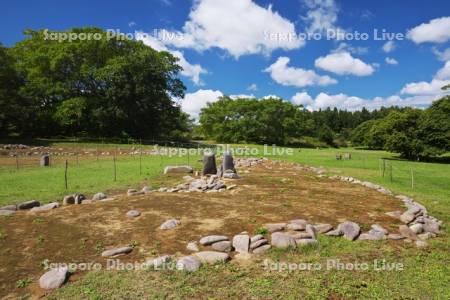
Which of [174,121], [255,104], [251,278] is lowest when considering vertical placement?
[251,278]

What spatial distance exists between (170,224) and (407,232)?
5609 millimetres

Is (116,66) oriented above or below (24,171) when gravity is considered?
above

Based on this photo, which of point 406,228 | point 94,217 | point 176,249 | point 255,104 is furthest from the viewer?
point 255,104

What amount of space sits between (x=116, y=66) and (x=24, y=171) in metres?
21.9

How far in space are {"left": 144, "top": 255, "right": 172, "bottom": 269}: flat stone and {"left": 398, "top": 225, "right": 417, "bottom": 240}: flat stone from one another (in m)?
5.43

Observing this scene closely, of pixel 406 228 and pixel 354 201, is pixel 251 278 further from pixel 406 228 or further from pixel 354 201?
pixel 354 201

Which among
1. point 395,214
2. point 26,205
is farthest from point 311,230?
point 26,205

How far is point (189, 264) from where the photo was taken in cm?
551

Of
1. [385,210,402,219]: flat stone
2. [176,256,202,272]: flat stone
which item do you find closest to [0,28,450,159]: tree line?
[385,210,402,219]: flat stone

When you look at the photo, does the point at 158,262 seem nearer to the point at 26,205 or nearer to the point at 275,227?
the point at 275,227

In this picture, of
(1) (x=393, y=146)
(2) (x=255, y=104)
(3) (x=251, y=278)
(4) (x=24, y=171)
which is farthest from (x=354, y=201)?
(2) (x=255, y=104)

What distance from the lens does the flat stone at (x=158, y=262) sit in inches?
215

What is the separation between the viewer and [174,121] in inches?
1802

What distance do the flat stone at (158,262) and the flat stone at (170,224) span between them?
156 centimetres
